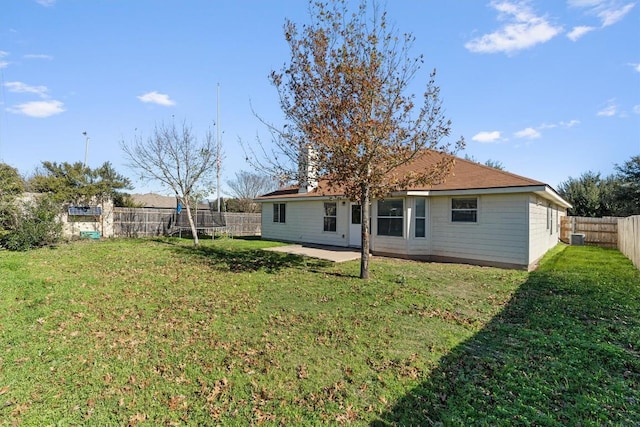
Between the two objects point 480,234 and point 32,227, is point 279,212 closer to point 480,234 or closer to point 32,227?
point 32,227

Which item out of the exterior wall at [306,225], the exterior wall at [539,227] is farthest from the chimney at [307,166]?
the exterior wall at [539,227]

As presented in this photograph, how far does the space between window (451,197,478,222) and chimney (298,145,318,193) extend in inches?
230

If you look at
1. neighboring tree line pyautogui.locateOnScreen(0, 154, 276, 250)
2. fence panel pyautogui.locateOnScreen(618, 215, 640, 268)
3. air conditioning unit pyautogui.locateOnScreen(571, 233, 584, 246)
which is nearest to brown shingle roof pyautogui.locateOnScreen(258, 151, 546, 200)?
fence panel pyautogui.locateOnScreen(618, 215, 640, 268)

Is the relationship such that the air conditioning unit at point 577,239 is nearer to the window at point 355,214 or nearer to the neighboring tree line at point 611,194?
the neighboring tree line at point 611,194

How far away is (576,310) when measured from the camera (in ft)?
20.5

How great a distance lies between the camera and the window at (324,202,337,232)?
15541mm

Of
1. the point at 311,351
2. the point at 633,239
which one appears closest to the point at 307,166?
the point at 311,351

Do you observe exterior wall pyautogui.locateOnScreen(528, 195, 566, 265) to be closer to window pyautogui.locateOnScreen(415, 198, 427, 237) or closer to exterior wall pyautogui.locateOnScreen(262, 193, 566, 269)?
exterior wall pyautogui.locateOnScreen(262, 193, 566, 269)

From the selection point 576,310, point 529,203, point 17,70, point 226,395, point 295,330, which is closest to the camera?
point 226,395

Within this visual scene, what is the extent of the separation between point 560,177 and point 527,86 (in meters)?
23.8

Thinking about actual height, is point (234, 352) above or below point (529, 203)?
below

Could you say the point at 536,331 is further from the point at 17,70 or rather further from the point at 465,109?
the point at 17,70

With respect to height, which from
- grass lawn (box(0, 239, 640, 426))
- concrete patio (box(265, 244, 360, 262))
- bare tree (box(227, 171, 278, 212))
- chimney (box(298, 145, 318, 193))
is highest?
bare tree (box(227, 171, 278, 212))

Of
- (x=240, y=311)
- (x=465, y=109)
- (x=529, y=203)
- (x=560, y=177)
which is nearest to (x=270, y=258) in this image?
(x=240, y=311)
